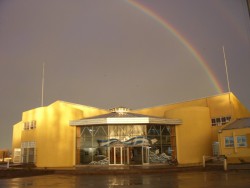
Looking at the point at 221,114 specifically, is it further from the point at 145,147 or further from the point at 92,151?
the point at 92,151

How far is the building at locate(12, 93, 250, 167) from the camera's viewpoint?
114 ft

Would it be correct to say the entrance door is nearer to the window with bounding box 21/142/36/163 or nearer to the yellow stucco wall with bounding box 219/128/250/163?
the window with bounding box 21/142/36/163

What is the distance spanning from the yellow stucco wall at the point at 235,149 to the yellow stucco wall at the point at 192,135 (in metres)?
3.85

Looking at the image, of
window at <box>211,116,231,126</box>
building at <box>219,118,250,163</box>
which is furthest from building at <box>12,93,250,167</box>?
building at <box>219,118,250,163</box>

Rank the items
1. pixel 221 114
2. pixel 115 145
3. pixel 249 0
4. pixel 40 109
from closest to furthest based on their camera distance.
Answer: pixel 249 0 < pixel 115 145 < pixel 40 109 < pixel 221 114

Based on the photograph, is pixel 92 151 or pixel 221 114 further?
pixel 221 114

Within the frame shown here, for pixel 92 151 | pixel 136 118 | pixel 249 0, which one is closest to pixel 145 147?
pixel 136 118

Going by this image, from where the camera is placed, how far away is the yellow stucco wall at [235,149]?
103ft

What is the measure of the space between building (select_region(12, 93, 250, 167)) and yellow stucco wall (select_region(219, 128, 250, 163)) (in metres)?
3.76

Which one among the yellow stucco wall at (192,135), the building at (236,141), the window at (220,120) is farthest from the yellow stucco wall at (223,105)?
the building at (236,141)

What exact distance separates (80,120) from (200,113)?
15.4 meters

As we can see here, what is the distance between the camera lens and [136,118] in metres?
34.9

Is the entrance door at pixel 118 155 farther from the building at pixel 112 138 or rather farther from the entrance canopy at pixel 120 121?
the entrance canopy at pixel 120 121

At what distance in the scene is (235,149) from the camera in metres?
32.2
